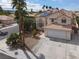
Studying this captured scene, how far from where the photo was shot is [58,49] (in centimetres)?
2673

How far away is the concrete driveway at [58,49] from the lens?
23.4 metres

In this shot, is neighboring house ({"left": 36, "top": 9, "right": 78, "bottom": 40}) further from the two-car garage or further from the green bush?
the green bush

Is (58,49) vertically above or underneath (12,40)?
underneath

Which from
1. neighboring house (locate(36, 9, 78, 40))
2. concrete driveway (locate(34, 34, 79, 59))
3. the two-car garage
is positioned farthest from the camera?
neighboring house (locate(36, 9, 78, 40))

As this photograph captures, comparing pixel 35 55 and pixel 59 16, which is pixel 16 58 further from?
pixel 59 16

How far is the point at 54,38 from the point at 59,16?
7.23 metres

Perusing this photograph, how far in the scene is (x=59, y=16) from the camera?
1506 inches

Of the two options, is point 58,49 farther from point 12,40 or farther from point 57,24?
point 57,24

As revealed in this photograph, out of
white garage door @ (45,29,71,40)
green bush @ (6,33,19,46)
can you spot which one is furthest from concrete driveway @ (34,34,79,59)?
green bush @ (6,33,19,46)

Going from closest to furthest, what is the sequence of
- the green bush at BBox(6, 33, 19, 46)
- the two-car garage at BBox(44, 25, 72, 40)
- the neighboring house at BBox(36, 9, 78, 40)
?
1. the green bush at BBox(6, 33, 19, 46)
2. the two-car garage at BBox(44, 25, 72, 40)
3. the neighboring house at BBox(36, 9, 78, 40)

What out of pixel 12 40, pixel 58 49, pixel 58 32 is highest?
pixel 58 32

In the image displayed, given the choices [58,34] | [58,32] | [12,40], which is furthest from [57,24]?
[12,40]

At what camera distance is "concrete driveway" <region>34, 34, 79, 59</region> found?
2343cm

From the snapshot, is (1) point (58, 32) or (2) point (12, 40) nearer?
→ (2) point (12, 40)
